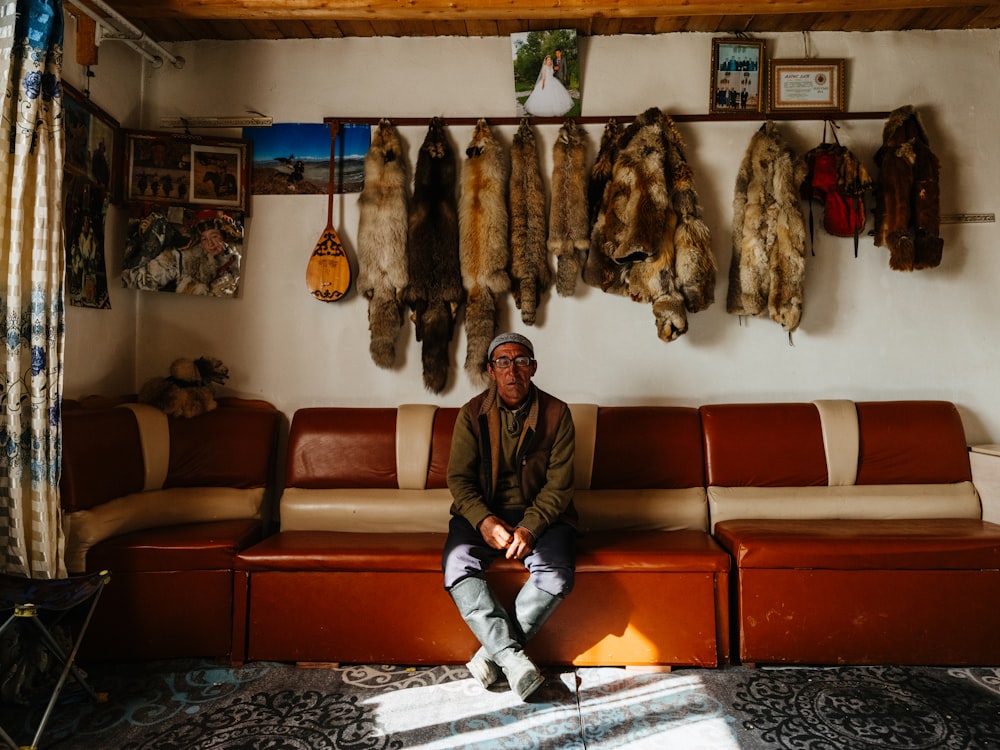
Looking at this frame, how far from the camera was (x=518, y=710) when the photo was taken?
87.7 inches

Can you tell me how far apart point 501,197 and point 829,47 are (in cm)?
202

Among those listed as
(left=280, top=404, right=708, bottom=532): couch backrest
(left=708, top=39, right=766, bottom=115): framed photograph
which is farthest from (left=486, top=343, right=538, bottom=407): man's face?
(left=708, top=39, right=766, bottom=115): framed photograph

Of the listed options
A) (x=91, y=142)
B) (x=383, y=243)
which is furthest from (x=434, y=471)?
(x=91, y=142)

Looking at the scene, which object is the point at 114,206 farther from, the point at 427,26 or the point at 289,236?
the point at 427,26

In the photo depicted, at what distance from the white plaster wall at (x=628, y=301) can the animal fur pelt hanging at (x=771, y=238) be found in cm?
16

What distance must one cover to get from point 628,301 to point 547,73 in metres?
1.33

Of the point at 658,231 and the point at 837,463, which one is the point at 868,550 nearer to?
the point at 837,463

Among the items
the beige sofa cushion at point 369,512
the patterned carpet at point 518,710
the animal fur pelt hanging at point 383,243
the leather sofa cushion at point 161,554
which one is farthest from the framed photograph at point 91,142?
the patterned carpet at point 518,710

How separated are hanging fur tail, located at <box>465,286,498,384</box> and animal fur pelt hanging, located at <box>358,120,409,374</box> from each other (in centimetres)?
39

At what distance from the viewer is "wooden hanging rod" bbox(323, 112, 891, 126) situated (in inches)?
138

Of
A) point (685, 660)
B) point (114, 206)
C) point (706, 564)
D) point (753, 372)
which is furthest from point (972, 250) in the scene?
point (114, 206)

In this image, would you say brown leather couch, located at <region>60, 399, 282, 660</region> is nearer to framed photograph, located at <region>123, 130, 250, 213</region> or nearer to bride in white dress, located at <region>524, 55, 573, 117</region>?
framed photograph, located at <region>123, 130, 250, 213</region>

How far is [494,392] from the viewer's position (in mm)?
2807

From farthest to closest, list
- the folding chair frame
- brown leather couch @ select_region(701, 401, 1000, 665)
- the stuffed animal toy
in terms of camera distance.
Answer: the stuffed animal toy → brown leather couch @ select_region(701, 401, 1000, 665) → the folding chair frame
